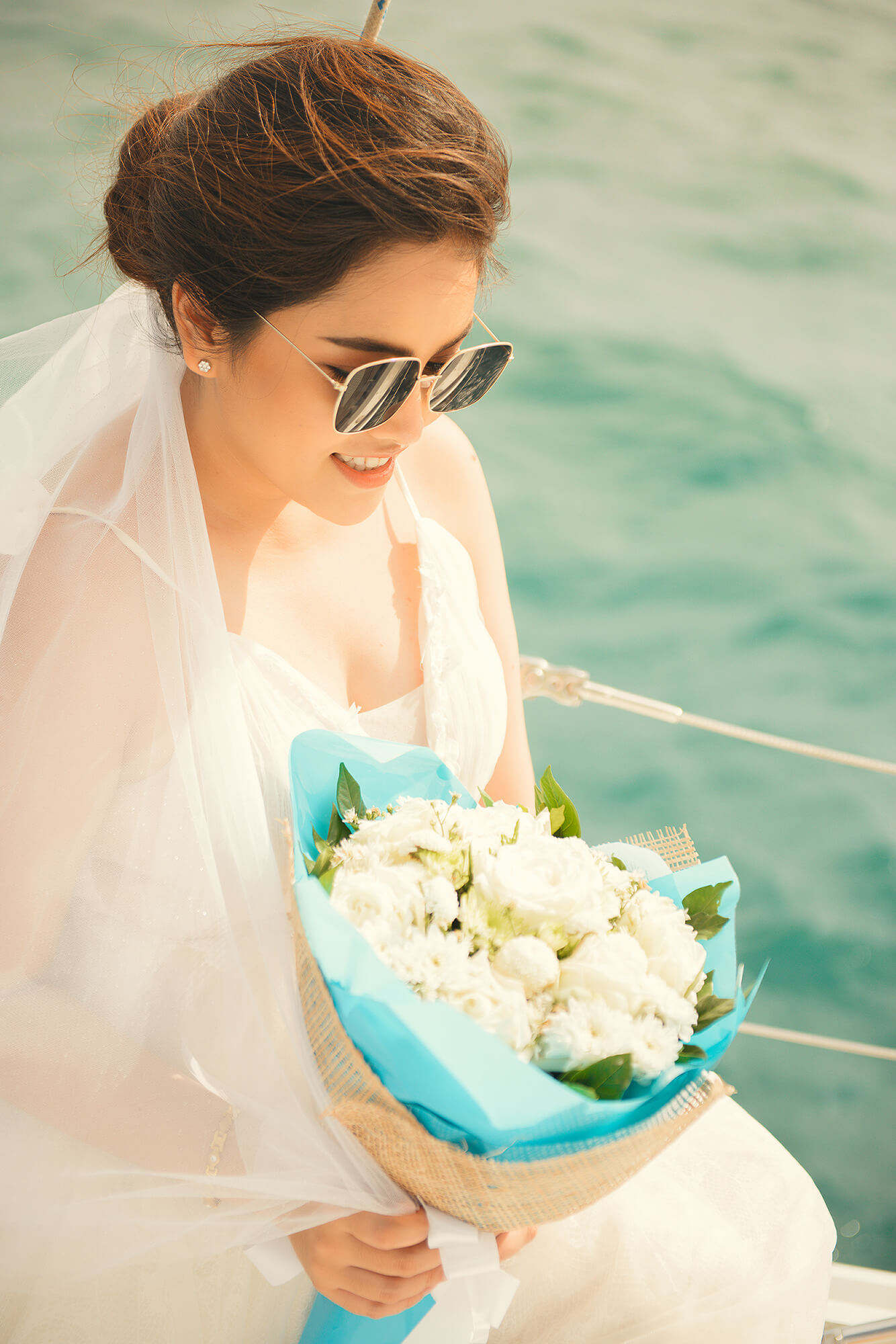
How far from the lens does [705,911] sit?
105 cm

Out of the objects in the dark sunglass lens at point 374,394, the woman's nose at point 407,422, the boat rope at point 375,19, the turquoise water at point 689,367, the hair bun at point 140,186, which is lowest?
the turquoise water at point 689,367

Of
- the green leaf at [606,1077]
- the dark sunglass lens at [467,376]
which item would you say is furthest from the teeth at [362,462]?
the green leaf at [606,1077]

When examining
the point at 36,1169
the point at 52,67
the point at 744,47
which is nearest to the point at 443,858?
the point at 36,1169

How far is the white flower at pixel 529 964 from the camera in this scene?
2.67ft

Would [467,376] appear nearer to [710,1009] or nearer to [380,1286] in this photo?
[710,1009]

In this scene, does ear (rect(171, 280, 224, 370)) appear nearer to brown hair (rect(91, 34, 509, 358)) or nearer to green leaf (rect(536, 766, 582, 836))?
brown hair (rect(91, 34, 509, 358))

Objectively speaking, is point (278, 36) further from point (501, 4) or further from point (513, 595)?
point (501, 4)

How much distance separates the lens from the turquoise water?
500 cm

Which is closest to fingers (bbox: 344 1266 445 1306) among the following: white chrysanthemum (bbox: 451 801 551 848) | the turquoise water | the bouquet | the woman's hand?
the woman's hand

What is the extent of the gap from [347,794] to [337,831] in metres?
0.05

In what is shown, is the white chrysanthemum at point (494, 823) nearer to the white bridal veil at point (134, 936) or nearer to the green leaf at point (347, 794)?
the green leaf at point (347, 794)

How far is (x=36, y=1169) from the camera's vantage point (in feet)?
3.62

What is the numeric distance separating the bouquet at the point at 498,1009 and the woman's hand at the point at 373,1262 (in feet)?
0.22

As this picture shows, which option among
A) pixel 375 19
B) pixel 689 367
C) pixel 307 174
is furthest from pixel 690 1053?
pixel 689 367
